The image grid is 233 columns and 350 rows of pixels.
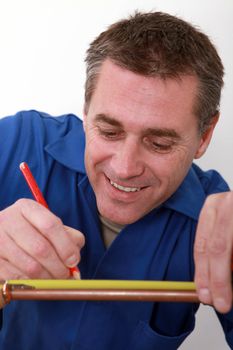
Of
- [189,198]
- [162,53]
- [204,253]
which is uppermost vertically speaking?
[162,53]

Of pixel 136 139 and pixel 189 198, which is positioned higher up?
pixel 136 139

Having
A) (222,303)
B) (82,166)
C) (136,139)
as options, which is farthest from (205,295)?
(82,166)

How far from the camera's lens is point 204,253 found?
524mm

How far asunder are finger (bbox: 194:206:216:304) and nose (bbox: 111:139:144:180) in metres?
0.21

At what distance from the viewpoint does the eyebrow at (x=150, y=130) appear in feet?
2.33

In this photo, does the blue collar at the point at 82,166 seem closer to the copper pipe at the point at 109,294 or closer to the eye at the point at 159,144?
the eye at the point at 159,144

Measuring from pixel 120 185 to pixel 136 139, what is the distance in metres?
0.08

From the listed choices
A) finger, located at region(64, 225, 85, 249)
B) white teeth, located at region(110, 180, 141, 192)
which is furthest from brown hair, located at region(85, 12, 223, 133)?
finger, located at region(64, 225, 85, 249)

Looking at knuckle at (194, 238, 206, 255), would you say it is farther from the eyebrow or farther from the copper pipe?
the eyebrow

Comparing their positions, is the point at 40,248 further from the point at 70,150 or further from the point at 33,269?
the point at 70,150

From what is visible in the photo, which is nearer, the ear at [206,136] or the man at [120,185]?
the man at [120,185]

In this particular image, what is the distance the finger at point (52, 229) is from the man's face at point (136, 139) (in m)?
0.16

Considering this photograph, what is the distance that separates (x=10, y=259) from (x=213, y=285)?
233 mm

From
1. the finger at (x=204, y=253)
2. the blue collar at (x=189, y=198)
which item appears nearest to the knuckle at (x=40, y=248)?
the finger at (x=204, y=253)
